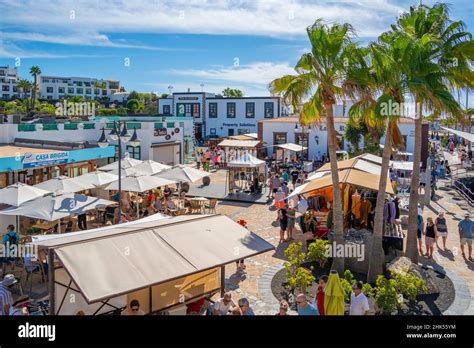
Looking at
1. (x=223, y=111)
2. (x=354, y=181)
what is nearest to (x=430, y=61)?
(x=354, y=181)

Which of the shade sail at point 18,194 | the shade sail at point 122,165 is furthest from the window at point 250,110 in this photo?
the shade sail at point 18,194

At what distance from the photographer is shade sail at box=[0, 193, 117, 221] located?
467 inches

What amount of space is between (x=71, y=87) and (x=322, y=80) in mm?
121774

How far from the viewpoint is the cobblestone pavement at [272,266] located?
9.77 meters

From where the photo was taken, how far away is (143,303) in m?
7.39

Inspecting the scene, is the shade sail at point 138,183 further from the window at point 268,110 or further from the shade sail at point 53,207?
the window at point 268,110

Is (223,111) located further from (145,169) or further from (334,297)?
(334,297)

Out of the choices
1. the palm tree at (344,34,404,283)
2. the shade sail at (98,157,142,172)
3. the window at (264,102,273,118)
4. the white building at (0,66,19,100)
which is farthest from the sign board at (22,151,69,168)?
the white building at (0,66,19,100)

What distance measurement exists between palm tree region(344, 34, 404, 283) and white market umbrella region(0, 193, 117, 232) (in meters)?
7.99

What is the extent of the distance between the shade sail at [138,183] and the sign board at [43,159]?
131 inches

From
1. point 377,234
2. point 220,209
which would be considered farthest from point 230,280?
point 220,209
